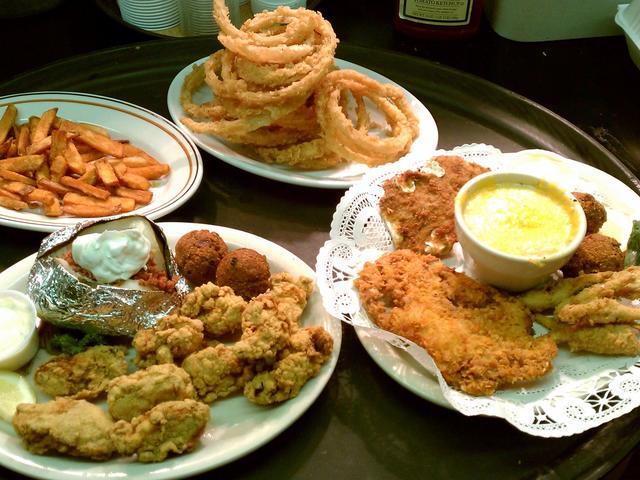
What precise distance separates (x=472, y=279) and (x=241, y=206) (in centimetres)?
94

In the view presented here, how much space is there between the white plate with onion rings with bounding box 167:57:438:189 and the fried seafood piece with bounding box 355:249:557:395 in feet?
1.87

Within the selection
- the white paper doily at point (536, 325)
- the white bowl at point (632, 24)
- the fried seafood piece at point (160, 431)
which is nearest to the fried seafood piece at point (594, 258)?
the white paper doily at point (536, 325)

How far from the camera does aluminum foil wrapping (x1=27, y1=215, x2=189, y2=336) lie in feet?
6.07

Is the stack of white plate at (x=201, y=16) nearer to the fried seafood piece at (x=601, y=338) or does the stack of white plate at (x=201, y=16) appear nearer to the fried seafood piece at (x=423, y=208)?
the fried seafood piece at (x=423, y=208)

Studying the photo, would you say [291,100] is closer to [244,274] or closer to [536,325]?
[244,274]

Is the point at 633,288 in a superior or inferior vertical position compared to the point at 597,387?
superior

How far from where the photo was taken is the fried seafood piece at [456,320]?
1784 mm

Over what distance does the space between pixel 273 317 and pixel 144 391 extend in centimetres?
39

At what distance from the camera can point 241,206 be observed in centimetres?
256

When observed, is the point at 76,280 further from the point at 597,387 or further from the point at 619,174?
the point at 619,174

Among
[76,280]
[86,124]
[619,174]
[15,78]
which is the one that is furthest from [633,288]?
[15,78]

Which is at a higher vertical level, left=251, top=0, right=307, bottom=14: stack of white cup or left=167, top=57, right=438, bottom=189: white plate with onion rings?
left=251, top=0, right=307, bottom=14: stack of white cup

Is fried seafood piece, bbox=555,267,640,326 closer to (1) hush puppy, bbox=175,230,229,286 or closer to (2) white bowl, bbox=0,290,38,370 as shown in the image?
(1) hush puppy, bbox=175,230,229,286

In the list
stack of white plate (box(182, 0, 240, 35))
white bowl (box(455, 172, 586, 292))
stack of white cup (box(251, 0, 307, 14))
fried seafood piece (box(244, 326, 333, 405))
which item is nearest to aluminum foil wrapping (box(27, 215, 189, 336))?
fried seafood piece (box(244, 326, 333, 405))
